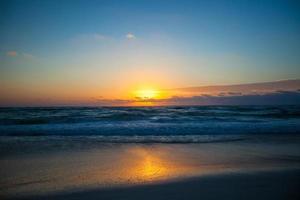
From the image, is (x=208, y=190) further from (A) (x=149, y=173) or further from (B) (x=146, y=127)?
(B) (x=146, y=127)

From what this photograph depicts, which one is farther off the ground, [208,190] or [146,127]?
[208,190]

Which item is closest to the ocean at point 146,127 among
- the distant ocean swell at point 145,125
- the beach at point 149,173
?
the distant ocean swell at point 145,125

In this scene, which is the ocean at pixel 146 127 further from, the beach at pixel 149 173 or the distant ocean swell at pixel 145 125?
the beach at pixel 149 173

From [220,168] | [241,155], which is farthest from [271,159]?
[220,168]

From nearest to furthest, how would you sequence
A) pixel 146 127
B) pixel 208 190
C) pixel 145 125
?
pixel 208 190, pixel 146 127, pixel 145 125

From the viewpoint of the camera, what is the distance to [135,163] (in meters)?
5.70

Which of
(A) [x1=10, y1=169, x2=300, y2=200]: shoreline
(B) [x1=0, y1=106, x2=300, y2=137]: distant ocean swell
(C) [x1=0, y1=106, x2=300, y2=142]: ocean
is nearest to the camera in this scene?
(A) [x1=10, y1=169, x2=300, y2=200]: shoreline

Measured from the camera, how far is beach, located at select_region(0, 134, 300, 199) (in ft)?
12.4

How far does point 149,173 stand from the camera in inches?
191

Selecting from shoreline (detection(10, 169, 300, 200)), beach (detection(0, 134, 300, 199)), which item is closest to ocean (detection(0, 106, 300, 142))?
beach (detection(0, 134, 300, 199))

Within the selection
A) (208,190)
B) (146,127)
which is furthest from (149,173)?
(146,127)

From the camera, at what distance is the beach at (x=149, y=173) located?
12.4 ft

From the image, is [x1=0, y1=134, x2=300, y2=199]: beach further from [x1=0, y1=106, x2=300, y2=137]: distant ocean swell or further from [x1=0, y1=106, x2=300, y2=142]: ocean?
[x1=0, y1=106, x2=300, y2=137]: distant ocean swell

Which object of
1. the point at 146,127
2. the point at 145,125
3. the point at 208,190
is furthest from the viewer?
the point at 145,125
